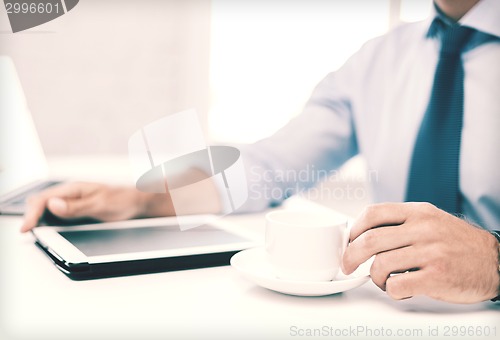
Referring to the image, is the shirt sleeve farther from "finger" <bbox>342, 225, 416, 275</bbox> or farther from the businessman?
"finger" <bbox>342, 225, 416, 275</bbox>

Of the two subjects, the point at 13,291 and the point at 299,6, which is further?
the point at 299,6

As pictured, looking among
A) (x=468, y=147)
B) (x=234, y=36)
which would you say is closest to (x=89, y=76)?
(x=234, y=36)

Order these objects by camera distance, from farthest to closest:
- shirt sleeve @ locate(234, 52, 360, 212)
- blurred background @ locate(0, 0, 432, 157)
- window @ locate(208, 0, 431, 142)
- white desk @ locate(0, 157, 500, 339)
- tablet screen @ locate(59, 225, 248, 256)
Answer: blurred background @ locate(0, 0, 432, 157) → window @ locate(208, 0, 431, 142) → shirt sleeve @ locate(234, 52, 360, 212) → tablet screen @ locate(59, 225, 248, 256) → white desk @ locate(0, 157, 500, 339)

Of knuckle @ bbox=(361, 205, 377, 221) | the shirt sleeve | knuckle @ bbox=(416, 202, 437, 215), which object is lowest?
the shirt sleeve

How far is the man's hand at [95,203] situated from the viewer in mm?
541

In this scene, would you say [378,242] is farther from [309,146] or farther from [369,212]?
[309,146]

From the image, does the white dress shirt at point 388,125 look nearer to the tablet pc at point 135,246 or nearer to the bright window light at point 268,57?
the bright window light at point 268,57

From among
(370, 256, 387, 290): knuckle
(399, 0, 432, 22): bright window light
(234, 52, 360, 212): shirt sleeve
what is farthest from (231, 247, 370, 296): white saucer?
(399, 0, 432, 22): bright window light

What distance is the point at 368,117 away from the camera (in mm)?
1011

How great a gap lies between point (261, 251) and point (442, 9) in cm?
59

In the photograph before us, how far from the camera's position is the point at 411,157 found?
0.71 m

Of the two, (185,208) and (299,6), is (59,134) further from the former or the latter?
(185,208)

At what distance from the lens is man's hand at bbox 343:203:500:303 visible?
1.24 feet

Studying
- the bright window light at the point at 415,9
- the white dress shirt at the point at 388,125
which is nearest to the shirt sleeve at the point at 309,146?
the white dress shirt at the point at 388,125
